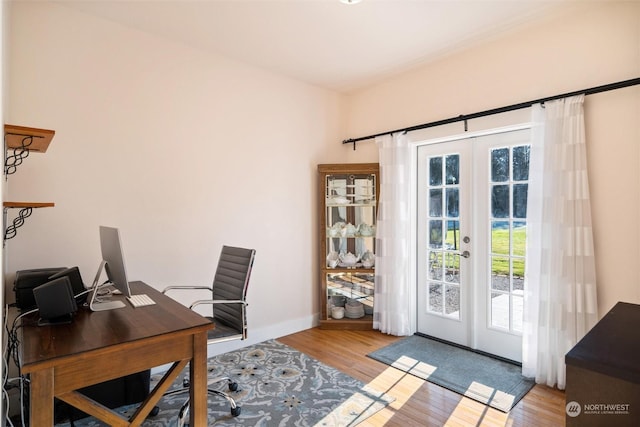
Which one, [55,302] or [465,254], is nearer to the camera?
[55,302]

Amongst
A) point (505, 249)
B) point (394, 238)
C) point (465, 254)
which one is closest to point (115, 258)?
point (394, 238)

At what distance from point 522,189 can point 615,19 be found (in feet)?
4.19

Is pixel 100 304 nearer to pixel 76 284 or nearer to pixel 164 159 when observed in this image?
pixel 76 284

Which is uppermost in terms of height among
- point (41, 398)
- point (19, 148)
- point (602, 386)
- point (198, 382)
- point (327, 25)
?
point (327, 25)

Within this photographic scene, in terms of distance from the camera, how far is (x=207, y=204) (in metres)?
3.14

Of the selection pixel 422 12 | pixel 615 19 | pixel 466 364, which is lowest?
pixel 466 364

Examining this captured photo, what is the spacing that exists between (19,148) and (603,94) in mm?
3720

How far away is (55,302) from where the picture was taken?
1.68 m

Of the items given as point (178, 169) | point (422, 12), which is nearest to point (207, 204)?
point (178, 169)

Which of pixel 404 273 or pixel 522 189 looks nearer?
pixel 522 189

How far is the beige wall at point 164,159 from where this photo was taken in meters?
2.39

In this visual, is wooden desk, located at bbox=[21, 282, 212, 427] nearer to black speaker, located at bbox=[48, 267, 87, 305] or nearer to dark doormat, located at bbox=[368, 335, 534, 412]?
black speaker, located at bbox=[48, 267, 87, 305]

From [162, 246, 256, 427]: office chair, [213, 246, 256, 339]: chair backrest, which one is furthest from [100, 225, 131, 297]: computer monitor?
[213, 246, 256, 339]: chair backrest

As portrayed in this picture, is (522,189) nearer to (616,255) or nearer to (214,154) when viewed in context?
(616,255)
